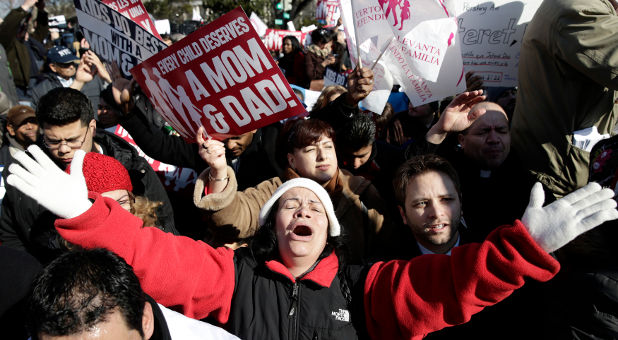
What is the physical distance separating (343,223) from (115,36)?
181cm

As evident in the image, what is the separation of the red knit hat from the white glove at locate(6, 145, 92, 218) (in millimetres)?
616

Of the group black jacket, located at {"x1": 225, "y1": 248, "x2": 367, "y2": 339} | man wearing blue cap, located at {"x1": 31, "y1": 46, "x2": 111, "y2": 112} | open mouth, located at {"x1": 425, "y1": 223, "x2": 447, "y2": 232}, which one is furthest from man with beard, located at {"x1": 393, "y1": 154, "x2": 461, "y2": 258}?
man wearing blue cap, located at {"x1": 31, "y1": 46, "x2": 111, "y2": 112}

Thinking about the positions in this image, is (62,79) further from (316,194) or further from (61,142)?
(316,194)

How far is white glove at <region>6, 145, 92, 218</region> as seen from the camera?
158 cm

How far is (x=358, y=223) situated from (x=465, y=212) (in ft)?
2.08

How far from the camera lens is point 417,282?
172 cm

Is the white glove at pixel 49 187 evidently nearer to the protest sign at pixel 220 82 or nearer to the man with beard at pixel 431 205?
the protest sign at pixel 220 82

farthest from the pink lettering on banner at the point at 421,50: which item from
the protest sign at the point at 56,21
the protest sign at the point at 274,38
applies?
the protest sign at the point at 56,21

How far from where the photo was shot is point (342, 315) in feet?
5.91

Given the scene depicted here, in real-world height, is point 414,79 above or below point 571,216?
below

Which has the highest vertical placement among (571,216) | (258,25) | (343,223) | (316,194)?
(571,216)

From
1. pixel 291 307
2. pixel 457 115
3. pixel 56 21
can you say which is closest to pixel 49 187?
pixel 291 307

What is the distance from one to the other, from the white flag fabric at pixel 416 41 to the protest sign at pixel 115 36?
1.25 m

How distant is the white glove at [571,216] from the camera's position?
144 cm
